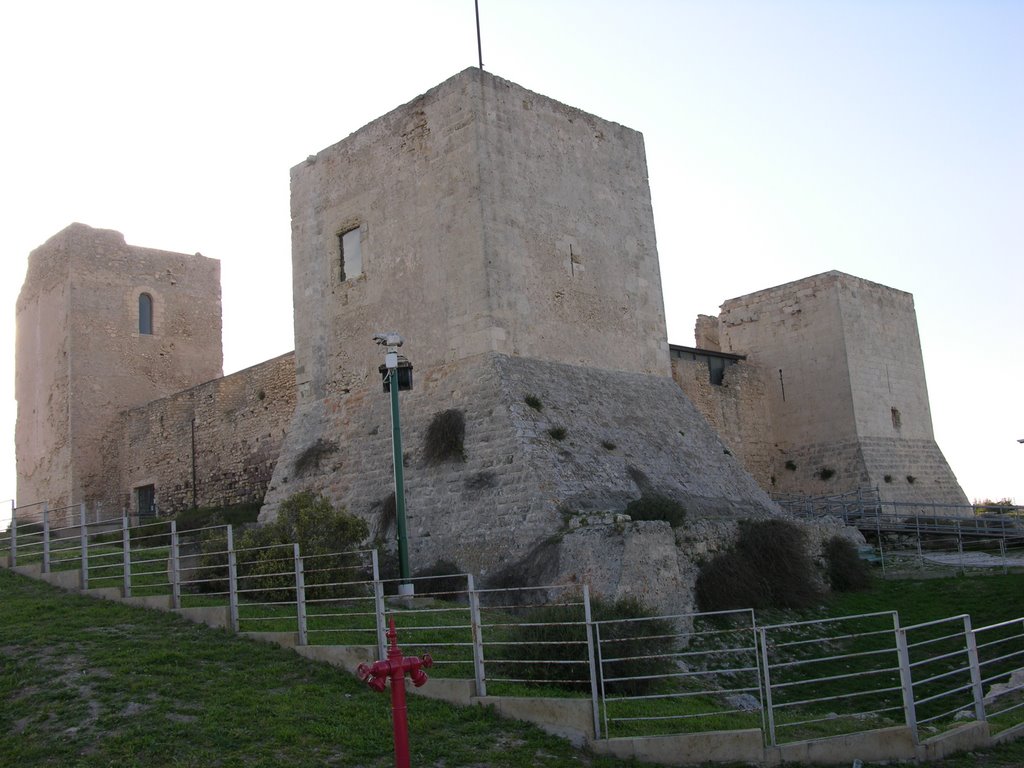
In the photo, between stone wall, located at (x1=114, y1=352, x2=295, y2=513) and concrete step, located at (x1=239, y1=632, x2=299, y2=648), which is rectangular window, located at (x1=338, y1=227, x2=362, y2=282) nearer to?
stone wall, located at (x1=114, y1=352, x2=295, y2=513)

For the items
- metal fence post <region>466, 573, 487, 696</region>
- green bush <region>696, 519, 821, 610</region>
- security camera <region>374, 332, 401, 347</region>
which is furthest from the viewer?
green bush <region>696, 519, 821, 610</region>

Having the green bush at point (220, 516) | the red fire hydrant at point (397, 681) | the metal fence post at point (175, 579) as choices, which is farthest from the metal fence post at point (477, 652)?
the green bush at point (220, 516)

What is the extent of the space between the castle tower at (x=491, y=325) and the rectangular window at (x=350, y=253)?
0.04 metres

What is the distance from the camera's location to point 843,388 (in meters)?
26.0

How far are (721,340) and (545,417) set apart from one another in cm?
1506

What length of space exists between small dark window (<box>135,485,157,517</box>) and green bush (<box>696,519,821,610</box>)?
626 inches

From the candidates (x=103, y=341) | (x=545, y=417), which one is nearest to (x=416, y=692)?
(x=545, y=417)

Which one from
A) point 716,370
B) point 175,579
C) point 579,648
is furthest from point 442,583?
point 716,370

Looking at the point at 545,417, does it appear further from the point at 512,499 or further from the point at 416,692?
the point at 416,692

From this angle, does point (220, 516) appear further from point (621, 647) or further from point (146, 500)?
point (621, 647)

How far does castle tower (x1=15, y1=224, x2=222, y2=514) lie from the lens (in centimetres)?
2570

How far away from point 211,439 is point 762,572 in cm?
1383

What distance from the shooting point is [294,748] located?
752 centimetres

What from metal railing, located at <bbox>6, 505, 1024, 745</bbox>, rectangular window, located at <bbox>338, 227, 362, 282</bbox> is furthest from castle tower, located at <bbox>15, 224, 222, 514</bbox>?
metal railing, located at <bbox>6, 505, 1024, 745</bbox>
